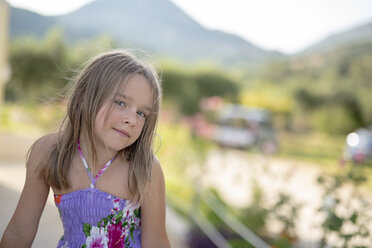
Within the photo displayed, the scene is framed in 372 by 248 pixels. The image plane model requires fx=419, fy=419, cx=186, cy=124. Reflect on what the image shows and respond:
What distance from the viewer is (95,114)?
124cm

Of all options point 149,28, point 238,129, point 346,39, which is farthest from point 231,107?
point 346,39

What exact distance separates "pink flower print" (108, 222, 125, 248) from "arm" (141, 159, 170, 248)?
0.07m

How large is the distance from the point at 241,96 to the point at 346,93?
744 centimetres

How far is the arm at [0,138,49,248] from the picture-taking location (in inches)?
48.9

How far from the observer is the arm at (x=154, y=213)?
1.27m

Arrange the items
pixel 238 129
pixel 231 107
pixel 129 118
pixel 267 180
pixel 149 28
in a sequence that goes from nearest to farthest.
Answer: pixel 129 118, pixel 267 180, pixel 238 129, pixel 231 107, pixel 149 28

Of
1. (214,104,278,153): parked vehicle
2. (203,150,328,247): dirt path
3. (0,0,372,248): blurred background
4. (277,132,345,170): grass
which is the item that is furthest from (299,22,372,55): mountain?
(203,150,328,247): dirt path

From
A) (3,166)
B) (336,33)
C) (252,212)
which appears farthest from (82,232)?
(336,33)

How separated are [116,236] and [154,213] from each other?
13cm

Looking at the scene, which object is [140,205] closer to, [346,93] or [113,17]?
[113,17]

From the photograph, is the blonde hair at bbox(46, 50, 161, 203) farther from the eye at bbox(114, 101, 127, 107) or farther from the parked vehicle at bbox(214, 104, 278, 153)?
the parked vehicle at bbox(214, 104, 278, 153)

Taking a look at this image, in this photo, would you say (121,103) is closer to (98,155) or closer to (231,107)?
(98,155)

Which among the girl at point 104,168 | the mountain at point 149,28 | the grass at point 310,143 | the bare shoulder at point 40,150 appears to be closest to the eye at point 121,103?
the girl at point 104,168

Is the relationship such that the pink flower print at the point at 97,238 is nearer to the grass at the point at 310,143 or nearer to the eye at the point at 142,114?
the eye at the point at 142,114
